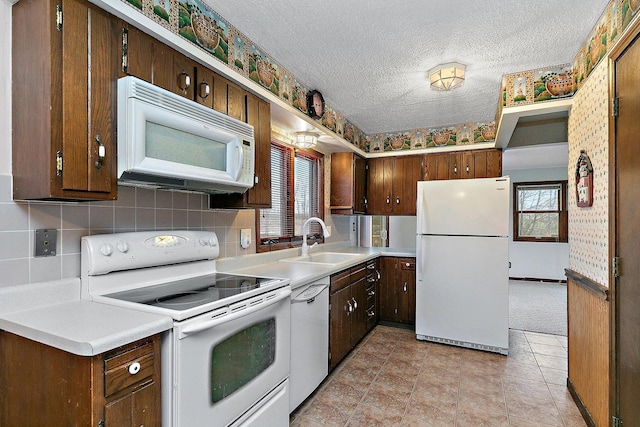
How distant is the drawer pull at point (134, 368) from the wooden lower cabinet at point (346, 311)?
5.27 feet

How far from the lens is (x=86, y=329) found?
110 cm

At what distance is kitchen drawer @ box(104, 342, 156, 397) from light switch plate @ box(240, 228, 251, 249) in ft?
4.34

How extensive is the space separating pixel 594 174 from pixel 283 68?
6.98 feet

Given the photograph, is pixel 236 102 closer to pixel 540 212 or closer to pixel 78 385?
pixel 78 385

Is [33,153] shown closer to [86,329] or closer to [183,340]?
[86,329]

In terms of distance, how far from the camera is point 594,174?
198 cm

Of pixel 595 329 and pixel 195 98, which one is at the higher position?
pixel 195 98

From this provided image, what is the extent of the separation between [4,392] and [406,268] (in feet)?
10.9

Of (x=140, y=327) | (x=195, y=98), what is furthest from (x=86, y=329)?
(x=195, y=98)

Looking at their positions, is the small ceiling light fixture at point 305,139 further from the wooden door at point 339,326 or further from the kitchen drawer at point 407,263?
the kitchen drawer at point 407,263

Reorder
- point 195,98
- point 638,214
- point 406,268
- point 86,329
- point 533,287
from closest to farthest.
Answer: point 86,329 < point 638,214 < point 195,98 < point 406,268 < point 533,287

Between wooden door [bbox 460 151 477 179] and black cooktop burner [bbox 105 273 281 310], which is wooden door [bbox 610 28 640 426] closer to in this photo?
black cooktop burner [bbox 105 273 281 310]

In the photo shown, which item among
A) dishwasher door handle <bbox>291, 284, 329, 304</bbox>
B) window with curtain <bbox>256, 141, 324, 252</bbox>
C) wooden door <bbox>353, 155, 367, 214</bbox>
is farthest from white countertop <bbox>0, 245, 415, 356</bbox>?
wooden door <bbox>353, 155, 367, 214</bbox>

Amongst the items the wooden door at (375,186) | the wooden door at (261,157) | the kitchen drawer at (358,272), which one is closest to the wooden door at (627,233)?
the kitchen drawer at (358,272)
